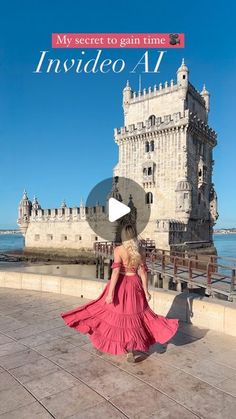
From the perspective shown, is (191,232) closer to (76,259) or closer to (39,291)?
A: (76,259)

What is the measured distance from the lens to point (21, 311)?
664 cm

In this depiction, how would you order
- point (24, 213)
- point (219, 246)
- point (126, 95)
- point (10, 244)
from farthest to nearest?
point (10, 244)
point (219, 246)
point (24, 213)
point (126, 95)

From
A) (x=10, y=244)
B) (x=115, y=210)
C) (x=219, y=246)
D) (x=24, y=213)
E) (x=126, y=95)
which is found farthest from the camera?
(x=10, y=244)

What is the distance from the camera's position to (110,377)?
3.85m

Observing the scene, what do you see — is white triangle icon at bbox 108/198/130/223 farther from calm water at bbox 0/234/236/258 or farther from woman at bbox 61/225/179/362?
calm water at bbox 0/234/236/258

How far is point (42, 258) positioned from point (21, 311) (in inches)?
1384

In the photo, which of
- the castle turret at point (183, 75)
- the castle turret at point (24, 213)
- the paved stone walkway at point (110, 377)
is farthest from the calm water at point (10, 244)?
the paved stone walkway at point (110, 377)

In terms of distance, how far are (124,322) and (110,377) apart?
0.68 m

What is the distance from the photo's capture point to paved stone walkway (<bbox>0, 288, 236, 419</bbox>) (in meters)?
3.17

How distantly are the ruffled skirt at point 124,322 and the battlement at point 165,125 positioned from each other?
1204 inches

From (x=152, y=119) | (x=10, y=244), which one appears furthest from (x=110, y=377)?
(x=10, y=244)

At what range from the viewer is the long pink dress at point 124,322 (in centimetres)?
418

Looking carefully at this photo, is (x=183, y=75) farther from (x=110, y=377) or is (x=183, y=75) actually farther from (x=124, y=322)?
(x=110, y=377)

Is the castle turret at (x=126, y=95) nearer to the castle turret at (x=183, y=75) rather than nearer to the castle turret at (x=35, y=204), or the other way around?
the castle turret at (x=183, y=75)
